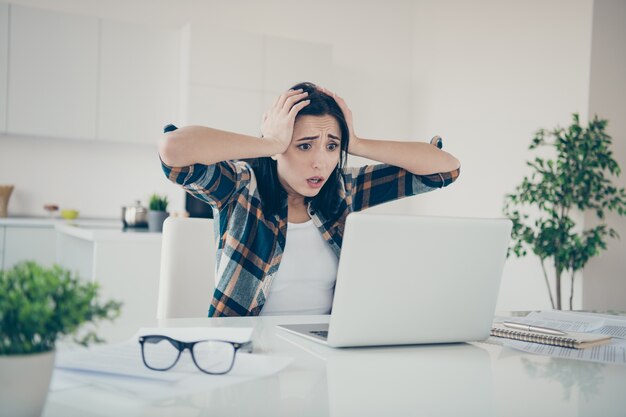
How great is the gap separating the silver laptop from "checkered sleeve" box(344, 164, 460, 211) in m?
0.88

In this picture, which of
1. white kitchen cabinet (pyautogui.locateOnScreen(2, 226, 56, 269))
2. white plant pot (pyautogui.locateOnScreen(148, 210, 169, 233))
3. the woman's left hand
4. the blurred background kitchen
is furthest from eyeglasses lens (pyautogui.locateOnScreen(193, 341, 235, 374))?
white kitchen cabinet (pyautogui.locateOnScreen(2, 226, 56, 269))

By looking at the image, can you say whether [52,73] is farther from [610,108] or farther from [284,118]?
[610,108]

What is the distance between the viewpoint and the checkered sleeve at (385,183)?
81.0 inches

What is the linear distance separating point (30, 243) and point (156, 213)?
67.5 inches

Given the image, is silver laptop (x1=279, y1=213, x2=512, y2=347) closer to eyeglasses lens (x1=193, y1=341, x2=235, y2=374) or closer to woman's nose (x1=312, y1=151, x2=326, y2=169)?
eyeglasses lens (x1=193, y1=341, x2=235, y2=374)

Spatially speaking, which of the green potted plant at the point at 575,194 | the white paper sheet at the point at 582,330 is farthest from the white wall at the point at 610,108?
the white paper sheet at the point at 582,330

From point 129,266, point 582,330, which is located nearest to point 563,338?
point 582,330

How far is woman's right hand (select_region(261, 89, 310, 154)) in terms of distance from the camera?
174 cm

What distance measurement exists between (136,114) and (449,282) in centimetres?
428

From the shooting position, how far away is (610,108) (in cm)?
414

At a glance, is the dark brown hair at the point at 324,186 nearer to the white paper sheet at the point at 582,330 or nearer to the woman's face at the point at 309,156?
the woman's face at the point at 309,156

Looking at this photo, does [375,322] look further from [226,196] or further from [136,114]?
[136,114]

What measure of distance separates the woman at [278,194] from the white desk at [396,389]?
527mm

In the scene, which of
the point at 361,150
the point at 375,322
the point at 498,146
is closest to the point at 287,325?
the point at 375,322
